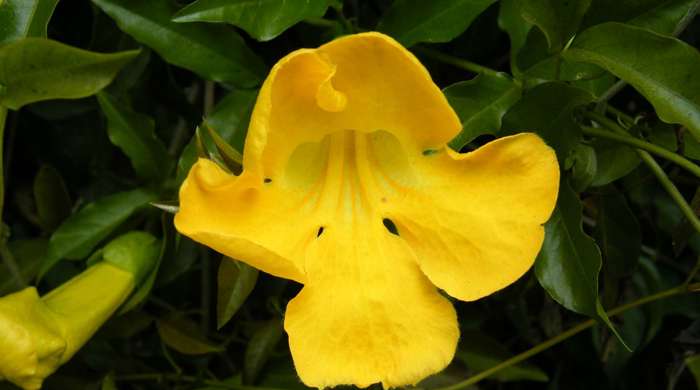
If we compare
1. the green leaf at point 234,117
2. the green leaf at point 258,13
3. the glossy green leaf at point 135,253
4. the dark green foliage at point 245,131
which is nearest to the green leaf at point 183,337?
the dark green foliage at point 245,131

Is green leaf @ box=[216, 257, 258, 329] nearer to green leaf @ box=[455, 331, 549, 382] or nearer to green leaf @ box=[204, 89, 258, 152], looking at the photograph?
green leaf @ box=[204, 89, 258, 152]

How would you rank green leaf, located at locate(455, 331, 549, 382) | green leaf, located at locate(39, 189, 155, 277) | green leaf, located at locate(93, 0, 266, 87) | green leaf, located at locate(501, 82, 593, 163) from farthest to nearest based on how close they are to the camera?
green leaf, located at locate(455, 331, 549, 382) < green leaf, located at locate(39, 189, 155, 277) < green leaf, located at locate(93, 0, 266, 87) < green leaf, located at locate(501, 82, 593, 163)

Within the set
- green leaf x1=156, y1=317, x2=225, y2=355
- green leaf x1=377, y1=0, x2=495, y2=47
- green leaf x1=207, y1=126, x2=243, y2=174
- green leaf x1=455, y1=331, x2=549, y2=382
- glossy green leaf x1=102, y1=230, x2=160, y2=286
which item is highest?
green leaf x1=377, y1=0, x2=495, y2=47

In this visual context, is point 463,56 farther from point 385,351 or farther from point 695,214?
point 385,351

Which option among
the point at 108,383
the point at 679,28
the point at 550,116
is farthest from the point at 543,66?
the point at 108,383

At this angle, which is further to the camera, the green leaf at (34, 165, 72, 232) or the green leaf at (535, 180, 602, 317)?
the green leaf at (34, 165, 72, 232)

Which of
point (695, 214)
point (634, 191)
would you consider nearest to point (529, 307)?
point (634, 191)

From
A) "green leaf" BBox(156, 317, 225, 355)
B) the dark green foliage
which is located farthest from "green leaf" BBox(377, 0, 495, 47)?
"green leaf" BBox(156, 317, 225, 355)
